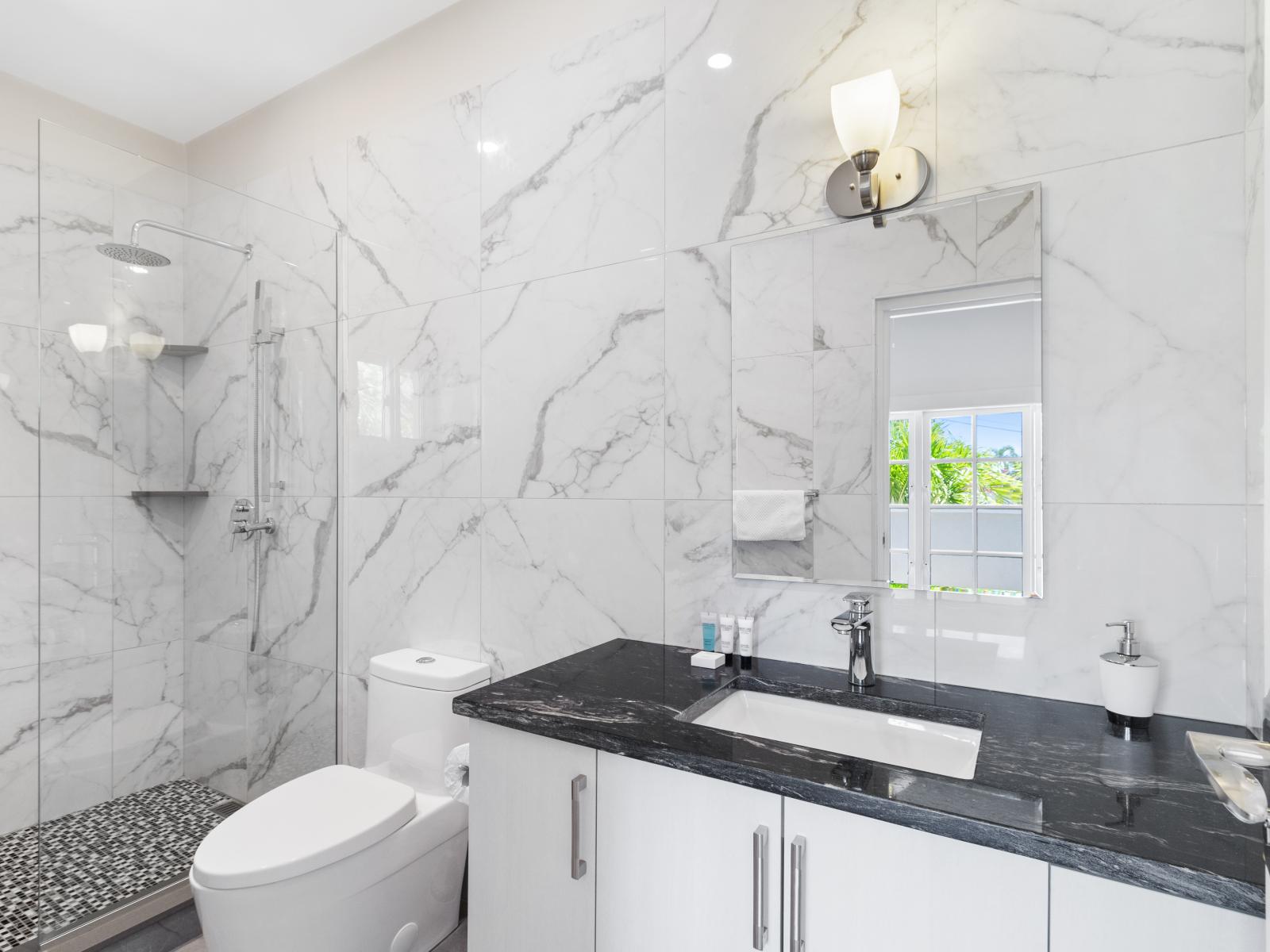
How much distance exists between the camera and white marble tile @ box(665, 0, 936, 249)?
1.41 metres

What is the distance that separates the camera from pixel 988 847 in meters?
0.83

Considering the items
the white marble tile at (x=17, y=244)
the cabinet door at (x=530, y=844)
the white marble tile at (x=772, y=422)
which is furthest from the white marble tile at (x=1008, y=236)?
the white marble tile at (x=17, y=244)

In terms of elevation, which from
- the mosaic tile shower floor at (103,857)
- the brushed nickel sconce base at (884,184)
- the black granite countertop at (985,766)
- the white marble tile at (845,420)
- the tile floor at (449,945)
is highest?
the brushed nickel sconce base at (884,184)

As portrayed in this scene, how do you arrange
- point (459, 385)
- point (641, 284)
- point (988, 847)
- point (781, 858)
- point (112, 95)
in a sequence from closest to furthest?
1. point (988, 847)
2. point (781, 858)
3. point (641, 284)
4. point (459, 385)
5. point (112, 95)

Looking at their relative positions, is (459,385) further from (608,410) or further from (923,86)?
(923,86)

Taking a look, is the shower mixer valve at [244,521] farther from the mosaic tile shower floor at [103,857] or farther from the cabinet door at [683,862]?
the cabinet door at [683,862]

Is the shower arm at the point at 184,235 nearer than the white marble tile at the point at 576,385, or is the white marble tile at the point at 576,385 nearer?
the white marble tile at the point at 576,385

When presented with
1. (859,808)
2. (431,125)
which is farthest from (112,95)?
(859,808)

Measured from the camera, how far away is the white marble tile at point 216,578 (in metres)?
2.12

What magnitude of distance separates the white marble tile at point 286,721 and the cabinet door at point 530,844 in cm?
119

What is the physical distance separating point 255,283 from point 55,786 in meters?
1.50

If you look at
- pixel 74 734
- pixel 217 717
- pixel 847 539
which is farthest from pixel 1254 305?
pixel 74 734

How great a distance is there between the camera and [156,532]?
204 centimetres

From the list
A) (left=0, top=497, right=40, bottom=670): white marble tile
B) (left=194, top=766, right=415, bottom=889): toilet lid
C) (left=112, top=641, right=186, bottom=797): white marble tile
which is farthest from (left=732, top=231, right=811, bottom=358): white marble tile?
(left=0, top=497, right=40, bottom=670): white marble tile
